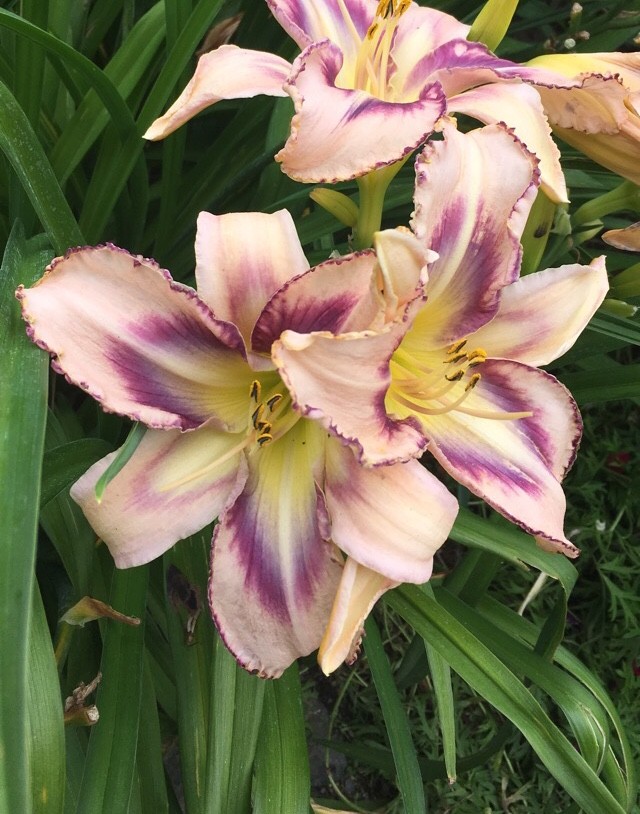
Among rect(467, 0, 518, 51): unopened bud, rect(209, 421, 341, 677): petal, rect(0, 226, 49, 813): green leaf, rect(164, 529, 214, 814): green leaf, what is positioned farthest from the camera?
rect(164, 529, 214, 814): green leaf

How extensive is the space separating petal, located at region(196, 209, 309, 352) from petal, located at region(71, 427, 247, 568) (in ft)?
0.34

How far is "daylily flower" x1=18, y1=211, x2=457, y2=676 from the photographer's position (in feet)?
1.54

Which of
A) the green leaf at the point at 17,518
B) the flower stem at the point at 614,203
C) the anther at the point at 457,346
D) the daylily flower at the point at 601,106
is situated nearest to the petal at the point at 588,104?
the daylily flower at the point at 601,106

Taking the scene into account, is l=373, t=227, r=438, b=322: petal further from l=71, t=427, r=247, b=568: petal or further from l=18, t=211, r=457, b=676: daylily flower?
l=71, t=427, r=247, b=568: petal

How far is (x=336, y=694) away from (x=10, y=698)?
1019mm

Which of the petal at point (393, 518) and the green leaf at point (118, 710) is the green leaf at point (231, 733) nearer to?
the green leaf at point (118, 710)

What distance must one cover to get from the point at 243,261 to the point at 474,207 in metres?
0.17

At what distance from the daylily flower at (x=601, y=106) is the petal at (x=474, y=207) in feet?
0.42

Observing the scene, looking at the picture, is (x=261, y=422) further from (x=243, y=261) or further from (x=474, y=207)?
(x=474, y=207)

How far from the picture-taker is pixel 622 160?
24.9 inches

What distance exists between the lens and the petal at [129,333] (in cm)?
46

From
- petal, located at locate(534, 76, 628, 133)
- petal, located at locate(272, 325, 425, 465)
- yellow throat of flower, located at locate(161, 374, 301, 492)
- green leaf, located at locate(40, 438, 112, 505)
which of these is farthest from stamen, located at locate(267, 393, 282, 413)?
petal, located at locate(534, 76, 628, 133)

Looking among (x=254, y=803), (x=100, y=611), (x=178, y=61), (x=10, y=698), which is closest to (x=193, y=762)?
(x=254, y=803)

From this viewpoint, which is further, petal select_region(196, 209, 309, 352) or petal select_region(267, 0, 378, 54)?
petal select_region(267, 0, 378, 54)
